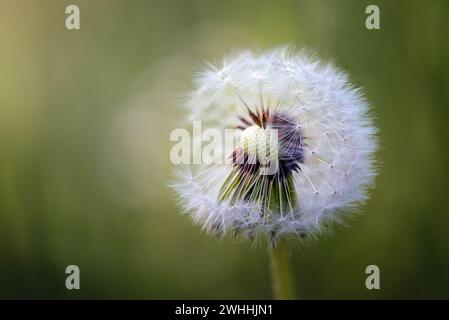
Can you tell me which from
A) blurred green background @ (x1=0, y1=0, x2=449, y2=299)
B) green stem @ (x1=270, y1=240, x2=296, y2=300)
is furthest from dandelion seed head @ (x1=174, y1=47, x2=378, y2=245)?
blurred green background @ (x1=0, y1=0, x2=449, y2=299)

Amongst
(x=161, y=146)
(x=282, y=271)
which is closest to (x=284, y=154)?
(x=282, y=271)

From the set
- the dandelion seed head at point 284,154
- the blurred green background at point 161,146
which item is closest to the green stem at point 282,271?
the dandelion seed head at point 284,154

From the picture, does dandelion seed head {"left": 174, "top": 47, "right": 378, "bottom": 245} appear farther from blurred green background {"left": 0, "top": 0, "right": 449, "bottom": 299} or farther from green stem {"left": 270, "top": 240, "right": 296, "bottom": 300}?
blurred green background {"left": 0, "top": 0, "right": 449, "bottom": 299}

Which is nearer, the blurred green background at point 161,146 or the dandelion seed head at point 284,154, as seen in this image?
the dandelion seed head at point 284,154

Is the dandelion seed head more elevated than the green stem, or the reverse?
the dandelion seed head

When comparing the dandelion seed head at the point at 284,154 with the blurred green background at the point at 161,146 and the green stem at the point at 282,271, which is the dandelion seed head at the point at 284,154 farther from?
the blurred green background at the point at 161,146
